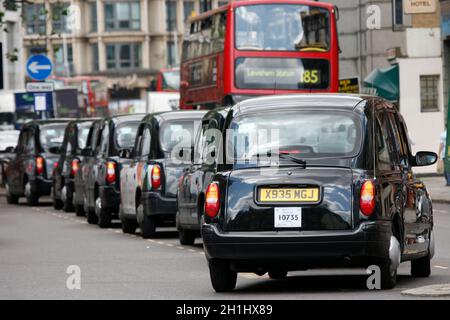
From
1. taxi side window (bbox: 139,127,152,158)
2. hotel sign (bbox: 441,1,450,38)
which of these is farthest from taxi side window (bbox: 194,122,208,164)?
hotel sign (bbox: 441,1,450,38)

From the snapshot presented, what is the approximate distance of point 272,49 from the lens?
3697 cm

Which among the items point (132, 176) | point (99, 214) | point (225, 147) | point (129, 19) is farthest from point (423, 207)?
point (129, 19)

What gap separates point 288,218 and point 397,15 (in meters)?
43.4

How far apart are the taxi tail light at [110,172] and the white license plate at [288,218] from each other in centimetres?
1385

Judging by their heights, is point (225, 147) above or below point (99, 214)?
above

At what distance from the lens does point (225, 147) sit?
1443 centimetres

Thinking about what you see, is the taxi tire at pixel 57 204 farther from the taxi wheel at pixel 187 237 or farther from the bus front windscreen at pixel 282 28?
the taxi wheel at pixel 187 237

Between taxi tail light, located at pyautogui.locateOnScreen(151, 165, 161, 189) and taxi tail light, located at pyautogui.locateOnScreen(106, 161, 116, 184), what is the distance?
13.6 feet

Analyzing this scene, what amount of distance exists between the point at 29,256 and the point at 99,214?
7.74 meters

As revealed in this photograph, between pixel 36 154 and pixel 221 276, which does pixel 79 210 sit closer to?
pixel 36 154

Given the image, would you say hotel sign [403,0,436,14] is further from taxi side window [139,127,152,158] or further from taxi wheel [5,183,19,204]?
taxi side window [139,127,152,158]

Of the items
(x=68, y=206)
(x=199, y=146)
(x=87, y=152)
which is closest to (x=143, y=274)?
(x=199, y=146)
